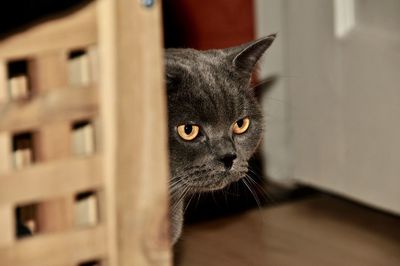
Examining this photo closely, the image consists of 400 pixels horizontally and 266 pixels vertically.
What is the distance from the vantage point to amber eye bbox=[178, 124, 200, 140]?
1.24 metres

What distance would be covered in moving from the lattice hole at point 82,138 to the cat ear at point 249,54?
54 centimetres

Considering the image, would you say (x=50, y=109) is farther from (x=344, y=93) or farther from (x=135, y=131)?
(x=344, y=93)

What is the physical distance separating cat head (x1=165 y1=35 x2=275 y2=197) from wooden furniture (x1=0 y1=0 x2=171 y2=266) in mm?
451

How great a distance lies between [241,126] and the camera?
4.37ft

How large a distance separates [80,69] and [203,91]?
0.50m

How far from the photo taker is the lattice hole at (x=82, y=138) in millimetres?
778

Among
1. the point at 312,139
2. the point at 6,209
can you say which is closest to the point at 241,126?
the point at 312,139

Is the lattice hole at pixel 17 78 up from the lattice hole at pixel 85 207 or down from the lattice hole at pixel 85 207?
up

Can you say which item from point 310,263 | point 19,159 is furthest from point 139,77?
point 310,263

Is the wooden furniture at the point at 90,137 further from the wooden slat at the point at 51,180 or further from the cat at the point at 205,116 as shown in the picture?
the cat at the point at 205,116

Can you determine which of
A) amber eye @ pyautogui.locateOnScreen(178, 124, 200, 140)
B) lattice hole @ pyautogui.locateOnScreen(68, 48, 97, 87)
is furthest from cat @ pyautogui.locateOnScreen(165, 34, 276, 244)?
lattice hole @ pyautogui.locateOnScreen(68, 48, 97, 87)

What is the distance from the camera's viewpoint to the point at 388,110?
1617 mm

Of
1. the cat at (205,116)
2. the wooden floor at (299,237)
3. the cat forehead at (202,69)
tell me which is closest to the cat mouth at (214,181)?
the cat at (205,116)

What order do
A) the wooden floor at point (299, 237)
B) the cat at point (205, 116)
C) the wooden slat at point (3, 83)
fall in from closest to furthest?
the wooden slat at point (3, 83) → the cat at point (205, 116) → the wooden floor at point (299, 237)
